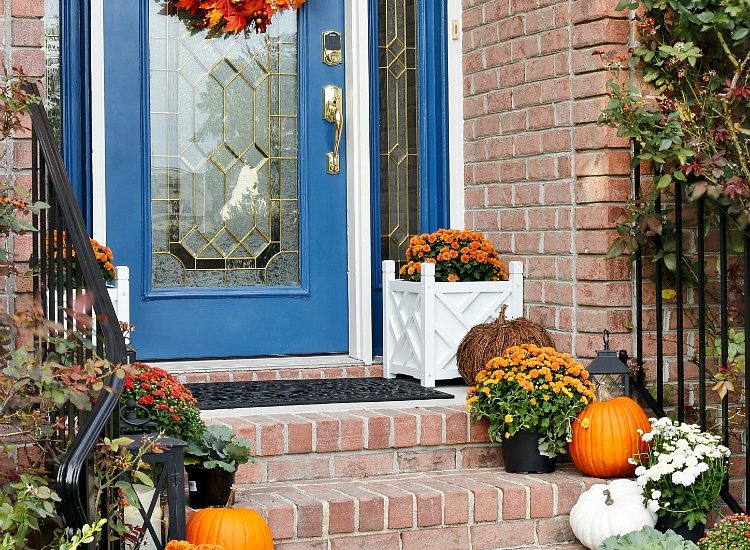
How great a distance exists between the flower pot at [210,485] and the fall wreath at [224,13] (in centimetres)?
204

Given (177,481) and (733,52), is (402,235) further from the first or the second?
(177,481)

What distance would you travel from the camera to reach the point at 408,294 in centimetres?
456

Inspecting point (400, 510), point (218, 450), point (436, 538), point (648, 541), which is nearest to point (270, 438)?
point (218, 450)

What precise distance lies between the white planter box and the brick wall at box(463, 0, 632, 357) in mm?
104

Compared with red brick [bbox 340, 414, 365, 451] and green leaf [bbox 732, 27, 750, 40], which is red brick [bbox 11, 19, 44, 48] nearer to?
red brick [bbox 340, 414, 365, 451]

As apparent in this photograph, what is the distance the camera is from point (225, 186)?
4.67m

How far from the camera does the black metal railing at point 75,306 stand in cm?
260

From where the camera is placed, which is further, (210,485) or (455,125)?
(455,125)

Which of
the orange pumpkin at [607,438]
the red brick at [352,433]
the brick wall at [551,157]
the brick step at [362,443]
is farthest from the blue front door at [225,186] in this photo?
the orange pumpkin at [607,438]

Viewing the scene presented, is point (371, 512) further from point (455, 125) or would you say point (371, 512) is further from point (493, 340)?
point (455, 125)

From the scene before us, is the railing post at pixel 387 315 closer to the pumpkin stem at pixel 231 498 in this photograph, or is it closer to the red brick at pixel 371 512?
the red brick at pixel 371 512

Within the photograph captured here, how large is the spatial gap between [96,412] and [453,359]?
6.67ft

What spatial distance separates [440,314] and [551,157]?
2.41 feet

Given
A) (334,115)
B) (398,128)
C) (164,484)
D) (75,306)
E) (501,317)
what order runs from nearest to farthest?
(75,306) < (164,484) < (501,317) < (334,115) < (398,128)
